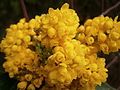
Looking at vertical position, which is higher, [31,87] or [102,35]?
[102,35]

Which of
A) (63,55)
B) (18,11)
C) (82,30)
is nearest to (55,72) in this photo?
(63,55)

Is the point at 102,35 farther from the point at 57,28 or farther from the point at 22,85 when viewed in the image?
the point at 22,85

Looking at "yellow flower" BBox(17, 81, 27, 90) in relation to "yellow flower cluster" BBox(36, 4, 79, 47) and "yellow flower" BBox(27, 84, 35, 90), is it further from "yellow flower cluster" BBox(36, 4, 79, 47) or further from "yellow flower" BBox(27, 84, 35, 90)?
"yellow flower cluster" BBox(36, 4, 79, 47)

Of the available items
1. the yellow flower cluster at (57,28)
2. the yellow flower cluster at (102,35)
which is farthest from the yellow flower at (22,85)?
the yellow flower cluster at (102,35)

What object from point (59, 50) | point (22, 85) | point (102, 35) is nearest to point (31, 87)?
point (22, 85)

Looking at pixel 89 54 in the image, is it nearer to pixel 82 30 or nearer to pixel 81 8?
pixel 82 30

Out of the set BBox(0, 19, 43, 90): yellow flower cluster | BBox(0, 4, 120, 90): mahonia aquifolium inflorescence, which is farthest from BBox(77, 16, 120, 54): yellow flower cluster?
BBox(0, 19, 43, 90): yellow flower cluster

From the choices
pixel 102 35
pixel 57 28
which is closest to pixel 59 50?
pixel 57 28
